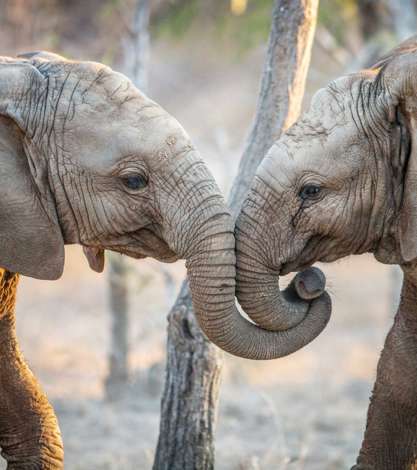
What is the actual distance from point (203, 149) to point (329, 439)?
488 inches

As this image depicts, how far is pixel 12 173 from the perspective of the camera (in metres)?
5.41

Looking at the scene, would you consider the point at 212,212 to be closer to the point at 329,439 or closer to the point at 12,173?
the point at 12,173

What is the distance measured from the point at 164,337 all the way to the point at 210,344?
578cm

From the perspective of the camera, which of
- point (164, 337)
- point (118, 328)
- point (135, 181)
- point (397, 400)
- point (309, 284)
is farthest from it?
point (164, 337)

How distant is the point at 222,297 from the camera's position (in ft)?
18.0

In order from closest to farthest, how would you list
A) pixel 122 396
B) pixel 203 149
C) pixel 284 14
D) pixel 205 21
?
pixel 284 14 < pixel 122 396 < pixel 205 21 < pixel 203 149

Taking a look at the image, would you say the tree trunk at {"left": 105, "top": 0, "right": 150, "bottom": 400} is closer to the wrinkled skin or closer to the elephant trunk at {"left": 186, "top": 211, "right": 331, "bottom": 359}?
the wrinkled skin

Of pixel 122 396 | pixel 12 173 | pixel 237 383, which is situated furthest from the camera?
pixel 237 383

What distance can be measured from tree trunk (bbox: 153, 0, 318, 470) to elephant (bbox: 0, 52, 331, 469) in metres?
1.08

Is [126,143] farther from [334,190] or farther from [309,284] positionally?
[309,284]

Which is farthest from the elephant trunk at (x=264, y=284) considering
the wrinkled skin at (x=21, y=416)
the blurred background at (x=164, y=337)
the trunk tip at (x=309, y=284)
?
the wrinkled skin at (x=21, y=416)

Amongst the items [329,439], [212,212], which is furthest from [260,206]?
[329,439]

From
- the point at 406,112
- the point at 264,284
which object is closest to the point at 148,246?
the point at 264,284

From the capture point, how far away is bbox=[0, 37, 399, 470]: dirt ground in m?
9.47
